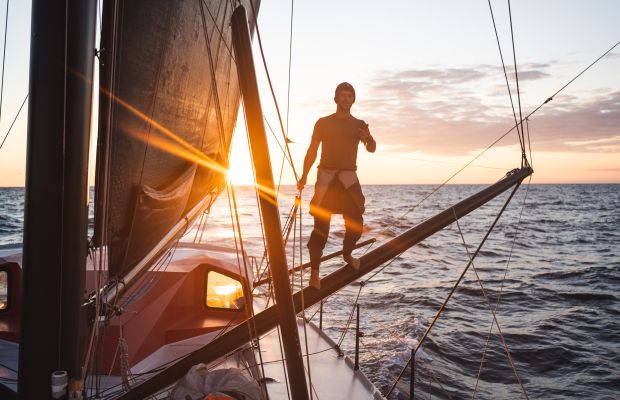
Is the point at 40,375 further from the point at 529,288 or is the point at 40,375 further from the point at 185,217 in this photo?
the point at 529,288

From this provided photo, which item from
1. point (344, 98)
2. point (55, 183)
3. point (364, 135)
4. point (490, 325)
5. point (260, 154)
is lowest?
point (490, 325)

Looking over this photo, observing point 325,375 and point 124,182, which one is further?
point 325,375

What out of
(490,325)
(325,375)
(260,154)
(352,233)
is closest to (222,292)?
(325,375)

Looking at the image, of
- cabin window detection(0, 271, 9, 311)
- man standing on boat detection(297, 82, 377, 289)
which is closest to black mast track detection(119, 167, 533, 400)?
man standing on boat detection(297, 82, 377, 289)

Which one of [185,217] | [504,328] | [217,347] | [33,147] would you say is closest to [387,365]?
[504,328]

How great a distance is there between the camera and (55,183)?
2.36 m

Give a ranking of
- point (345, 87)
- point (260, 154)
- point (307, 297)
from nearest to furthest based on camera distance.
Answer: point (260, 154)
point (307, 297)
point (345, 87)

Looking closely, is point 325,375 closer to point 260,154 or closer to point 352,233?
point 352,233

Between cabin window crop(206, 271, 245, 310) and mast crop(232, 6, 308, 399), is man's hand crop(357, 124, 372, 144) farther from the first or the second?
cabin window crop(206, 271, 245, 310)

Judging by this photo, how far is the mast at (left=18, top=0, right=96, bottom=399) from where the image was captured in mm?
2303

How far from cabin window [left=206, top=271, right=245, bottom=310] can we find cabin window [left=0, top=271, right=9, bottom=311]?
3.20 meters

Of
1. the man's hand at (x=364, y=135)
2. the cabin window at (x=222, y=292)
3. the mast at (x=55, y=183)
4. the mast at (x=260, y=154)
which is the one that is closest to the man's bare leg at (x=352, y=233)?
the man's hand at (x=364, y=135)

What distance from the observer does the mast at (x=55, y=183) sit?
7.55ft

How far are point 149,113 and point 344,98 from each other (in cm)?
193
